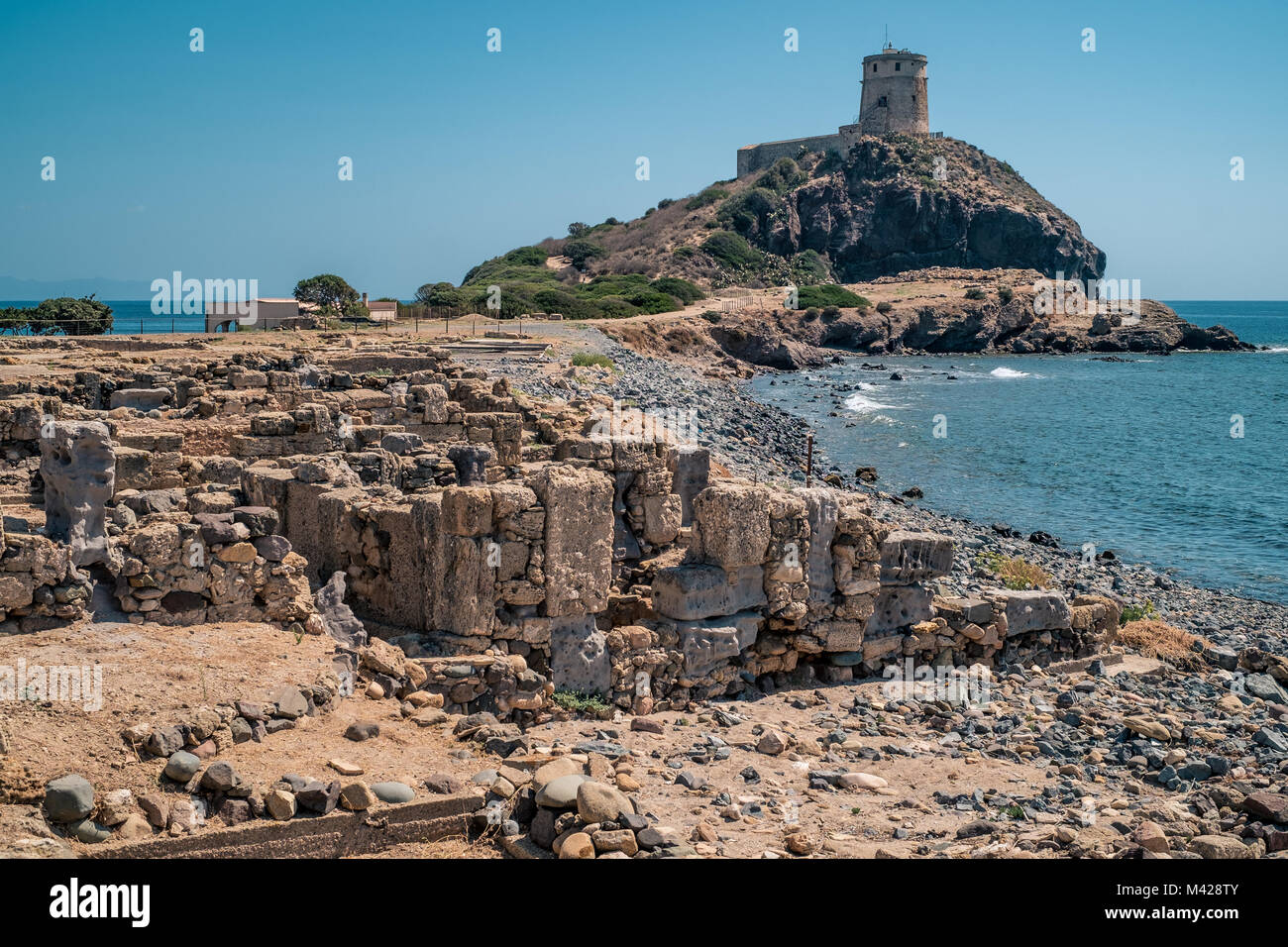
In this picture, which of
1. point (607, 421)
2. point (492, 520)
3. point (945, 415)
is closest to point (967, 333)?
point (945, 415)

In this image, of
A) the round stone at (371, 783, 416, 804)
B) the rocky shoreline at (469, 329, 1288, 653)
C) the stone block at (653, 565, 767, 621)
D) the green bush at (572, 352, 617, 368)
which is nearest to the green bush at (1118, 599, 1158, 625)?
the rocky shoreline at (469, 329, 1288, 653)

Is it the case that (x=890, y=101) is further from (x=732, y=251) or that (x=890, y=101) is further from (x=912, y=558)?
(x=912, y=558)

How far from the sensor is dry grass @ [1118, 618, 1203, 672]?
41.1 ft

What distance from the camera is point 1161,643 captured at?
13109 mm

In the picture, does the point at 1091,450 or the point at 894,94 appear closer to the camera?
the point at 1091,450

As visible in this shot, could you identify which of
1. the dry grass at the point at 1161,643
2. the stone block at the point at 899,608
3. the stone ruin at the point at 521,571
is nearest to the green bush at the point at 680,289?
the dry grass at the point at 1161,643

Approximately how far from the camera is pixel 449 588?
869 cm

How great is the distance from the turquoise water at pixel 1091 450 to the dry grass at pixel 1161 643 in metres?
9.18

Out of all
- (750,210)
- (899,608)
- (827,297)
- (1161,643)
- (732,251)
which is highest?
(750,210)

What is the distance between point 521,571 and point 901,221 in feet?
330

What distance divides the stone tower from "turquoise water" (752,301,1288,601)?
4398cm

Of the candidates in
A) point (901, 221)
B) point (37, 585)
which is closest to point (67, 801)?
point (37, 585)

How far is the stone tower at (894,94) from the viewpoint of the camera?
105m
